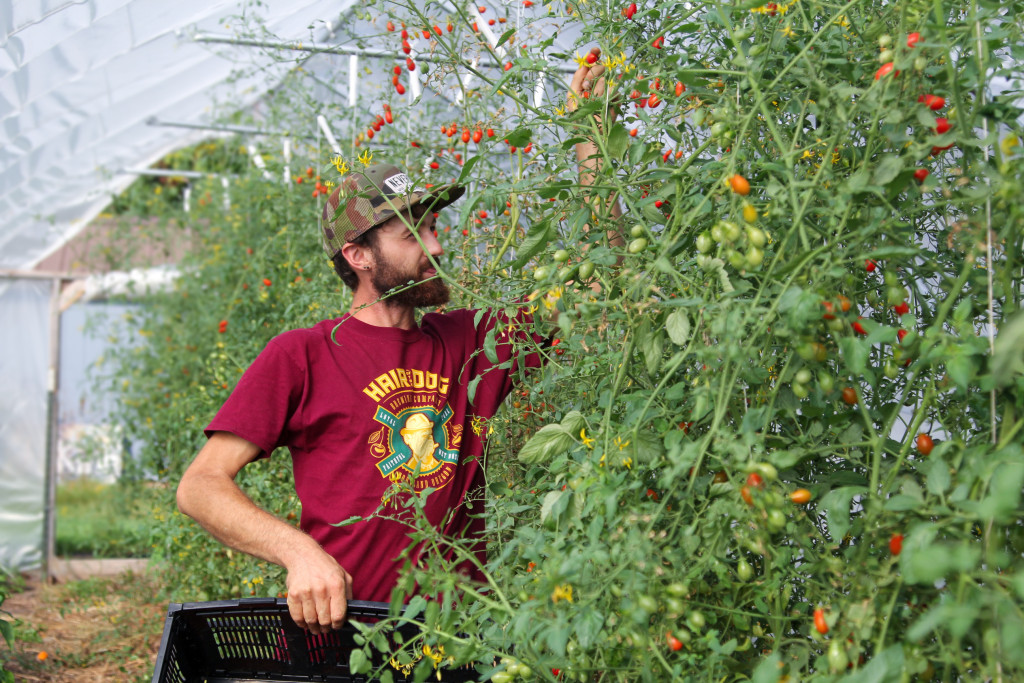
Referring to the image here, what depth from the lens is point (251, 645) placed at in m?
1.33

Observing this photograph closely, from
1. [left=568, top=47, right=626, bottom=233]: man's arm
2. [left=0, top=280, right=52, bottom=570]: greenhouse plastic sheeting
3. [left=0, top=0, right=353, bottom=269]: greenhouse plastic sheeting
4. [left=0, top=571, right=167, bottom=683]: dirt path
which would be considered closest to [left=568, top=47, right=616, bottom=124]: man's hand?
[left=568, top=47, right=626, bottom=233]: man's arm

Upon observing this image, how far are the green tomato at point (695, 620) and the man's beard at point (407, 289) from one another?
111 cm

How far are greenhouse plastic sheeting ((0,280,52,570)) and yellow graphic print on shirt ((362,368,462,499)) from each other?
5366 mm

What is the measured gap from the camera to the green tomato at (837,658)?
66 centimetres

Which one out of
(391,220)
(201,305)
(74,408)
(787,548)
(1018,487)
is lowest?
(74,408)

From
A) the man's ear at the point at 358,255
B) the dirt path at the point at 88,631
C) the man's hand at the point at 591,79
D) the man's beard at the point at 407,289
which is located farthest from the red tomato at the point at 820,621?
the dirt path at the point at 88,631

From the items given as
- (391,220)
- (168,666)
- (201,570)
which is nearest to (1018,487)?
(168,666)

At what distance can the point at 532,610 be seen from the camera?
75 cm

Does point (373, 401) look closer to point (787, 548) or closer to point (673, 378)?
point (673, 378)

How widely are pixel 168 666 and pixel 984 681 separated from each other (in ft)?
3.46

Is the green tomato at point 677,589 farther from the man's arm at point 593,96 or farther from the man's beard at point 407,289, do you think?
the man's beard at point 407,289

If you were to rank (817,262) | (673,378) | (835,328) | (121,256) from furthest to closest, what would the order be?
1. (121,256)
2. (673,378)
3. (817,262)
4. (835,328)

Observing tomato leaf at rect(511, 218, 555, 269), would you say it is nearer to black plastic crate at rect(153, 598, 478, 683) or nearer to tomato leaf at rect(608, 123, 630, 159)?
tomato leaf at rect(608, 123, 630, 159)

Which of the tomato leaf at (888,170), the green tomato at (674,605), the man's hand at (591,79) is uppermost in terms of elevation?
the man's hand at (591,79)
